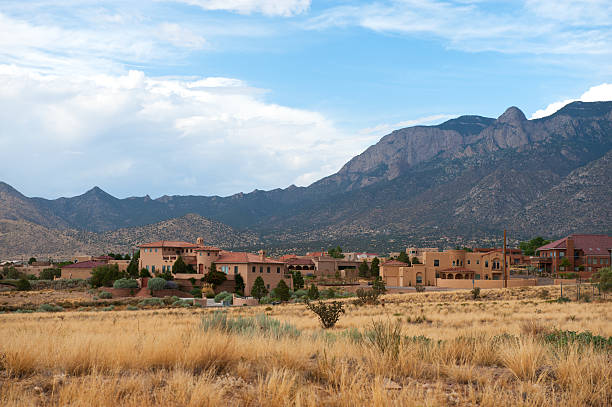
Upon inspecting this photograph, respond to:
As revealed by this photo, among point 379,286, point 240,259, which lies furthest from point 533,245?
point 240,259

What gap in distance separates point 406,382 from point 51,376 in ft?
15.3

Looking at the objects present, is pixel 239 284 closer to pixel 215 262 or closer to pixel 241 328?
pixel 215 262

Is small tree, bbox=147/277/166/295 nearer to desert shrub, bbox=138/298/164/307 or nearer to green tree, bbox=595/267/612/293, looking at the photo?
desert shrub, bbox=138/298/164/307

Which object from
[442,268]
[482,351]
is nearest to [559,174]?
[442,268]

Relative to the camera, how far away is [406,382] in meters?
7.25

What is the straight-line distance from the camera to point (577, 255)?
83938 millimetres

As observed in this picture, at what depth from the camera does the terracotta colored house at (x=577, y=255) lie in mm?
82312

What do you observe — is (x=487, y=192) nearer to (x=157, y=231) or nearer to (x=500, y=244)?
(x=500, y=244)

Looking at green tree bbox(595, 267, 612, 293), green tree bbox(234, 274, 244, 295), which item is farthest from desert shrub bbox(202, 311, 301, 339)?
green tree bbox(234, 274, 244, 295)

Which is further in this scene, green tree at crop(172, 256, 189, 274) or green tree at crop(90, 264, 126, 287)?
green tree at crop(172, 256, 189, 274)

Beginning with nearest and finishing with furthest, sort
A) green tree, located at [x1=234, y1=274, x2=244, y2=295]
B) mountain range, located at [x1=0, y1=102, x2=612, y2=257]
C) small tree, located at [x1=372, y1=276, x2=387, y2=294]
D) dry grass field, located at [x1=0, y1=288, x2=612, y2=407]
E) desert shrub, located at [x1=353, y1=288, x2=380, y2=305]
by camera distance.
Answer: dry grass field, located at [x1=0, y1=288, x2=612, y2=407] → desert shrub, located at [x1=353, y1=288, x2=380, y2=305] → small tree, located at [x1=372, y1=276, x2=387, y2=294] → green tree, located at [x1=234, y1=274, x2=244, y2=295] → mountain range, located at [x1=0, y1=102, x2=612, y2=257]

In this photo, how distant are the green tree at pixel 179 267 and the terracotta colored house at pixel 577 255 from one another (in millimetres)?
54239

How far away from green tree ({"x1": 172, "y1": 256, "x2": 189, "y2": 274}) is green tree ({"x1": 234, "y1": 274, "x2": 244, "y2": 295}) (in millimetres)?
8613

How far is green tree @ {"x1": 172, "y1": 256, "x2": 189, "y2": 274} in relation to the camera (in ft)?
233
